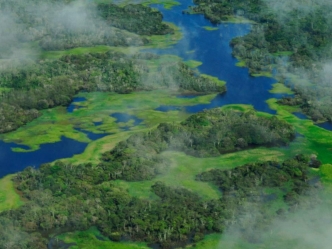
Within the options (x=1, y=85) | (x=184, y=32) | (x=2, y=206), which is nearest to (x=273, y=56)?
(x=184, y=32)

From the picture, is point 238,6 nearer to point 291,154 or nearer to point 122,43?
point 122,43

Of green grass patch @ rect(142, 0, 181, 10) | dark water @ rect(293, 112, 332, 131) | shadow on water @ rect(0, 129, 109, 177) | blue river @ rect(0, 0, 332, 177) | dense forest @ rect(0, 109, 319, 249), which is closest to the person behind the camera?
dense forest @ rect(0, 109, 319, 249)

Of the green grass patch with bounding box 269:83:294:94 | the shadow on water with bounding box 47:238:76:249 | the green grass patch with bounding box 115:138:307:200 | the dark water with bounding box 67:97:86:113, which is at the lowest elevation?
the shadow on water with bounding box 47:238:76:249

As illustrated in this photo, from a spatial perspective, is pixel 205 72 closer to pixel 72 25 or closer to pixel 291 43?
pixel 291 43

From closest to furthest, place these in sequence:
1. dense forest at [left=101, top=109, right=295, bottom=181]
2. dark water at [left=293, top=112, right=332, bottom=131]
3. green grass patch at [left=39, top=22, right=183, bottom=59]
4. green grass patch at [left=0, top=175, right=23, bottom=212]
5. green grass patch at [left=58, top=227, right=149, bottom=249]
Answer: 1. green grass patch at [left=58, top=227, right=149, bottom=249]
2. green grass patch at [left=0, top=175, right=23, bottom=212]
3. dense forest at [left=101, top=109, right=295, bottom=181]
4. dark water at [left=293, top=112, right=332, bottom=131]
5. green grass patch at [left=39, top=22, right=183, bottom=59]

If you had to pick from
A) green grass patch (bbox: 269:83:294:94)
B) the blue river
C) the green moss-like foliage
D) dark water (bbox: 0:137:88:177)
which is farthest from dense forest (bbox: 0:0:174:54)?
the green moss-like foliage

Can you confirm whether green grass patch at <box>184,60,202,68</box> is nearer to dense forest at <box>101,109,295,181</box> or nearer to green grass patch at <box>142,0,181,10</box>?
dense forest at <box>101,109,295,181</box>

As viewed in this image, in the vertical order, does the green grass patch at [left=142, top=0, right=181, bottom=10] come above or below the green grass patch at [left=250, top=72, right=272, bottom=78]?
above

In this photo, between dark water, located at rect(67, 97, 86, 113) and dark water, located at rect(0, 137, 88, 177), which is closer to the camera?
dark water, located at rect(0, 137, 88, 177)
